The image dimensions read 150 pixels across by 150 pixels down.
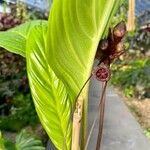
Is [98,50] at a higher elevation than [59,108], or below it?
higher

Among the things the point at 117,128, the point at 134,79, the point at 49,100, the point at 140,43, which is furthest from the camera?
the point at 140,43

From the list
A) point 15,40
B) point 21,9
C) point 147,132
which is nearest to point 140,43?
point 21,9

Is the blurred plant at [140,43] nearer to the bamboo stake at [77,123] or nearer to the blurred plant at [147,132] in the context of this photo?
the blurred plant at [147,132]

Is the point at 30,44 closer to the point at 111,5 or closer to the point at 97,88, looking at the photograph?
the point at 111,5

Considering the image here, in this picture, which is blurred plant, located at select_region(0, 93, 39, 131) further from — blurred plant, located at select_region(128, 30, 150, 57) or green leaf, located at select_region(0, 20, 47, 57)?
blurred plant, located at select_region(128, 30, 150, 57)

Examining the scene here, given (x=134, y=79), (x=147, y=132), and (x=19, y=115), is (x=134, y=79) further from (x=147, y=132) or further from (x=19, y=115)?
(x=19, y=115)

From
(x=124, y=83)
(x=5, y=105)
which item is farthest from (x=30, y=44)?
(x=124, y=83)

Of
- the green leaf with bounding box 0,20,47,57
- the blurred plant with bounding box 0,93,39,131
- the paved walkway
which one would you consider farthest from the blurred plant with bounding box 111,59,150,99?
the green leaf with bounding box 0,20,47,57
